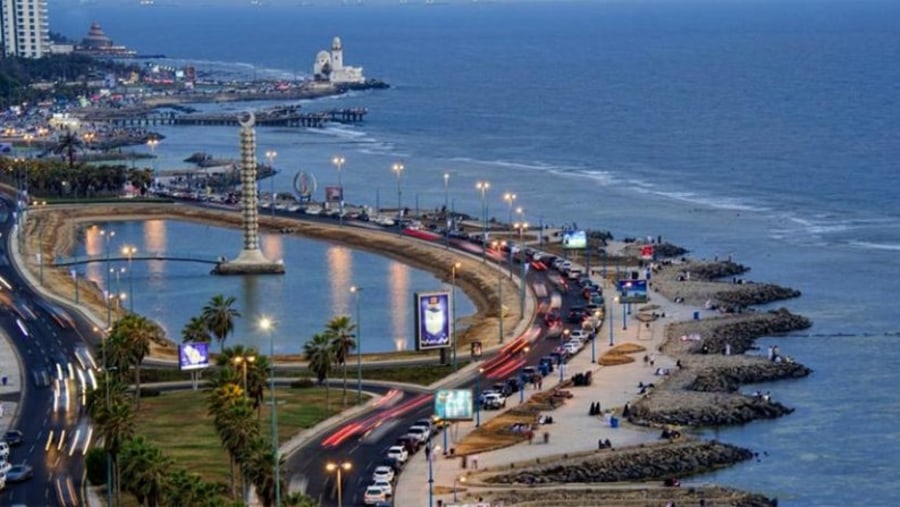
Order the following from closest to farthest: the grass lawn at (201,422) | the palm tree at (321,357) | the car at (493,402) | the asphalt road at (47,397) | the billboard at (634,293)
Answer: the asphalt road at (47,397) < the grass lawn at (201,422) < the car at (493,402) < the palm tree at (321,357) < the billboard at (634,293)

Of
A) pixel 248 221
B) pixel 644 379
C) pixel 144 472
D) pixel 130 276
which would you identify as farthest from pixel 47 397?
pixel 248 221

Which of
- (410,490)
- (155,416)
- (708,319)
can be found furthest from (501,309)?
(410,490)

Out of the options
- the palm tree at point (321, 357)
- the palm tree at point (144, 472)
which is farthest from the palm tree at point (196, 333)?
the palm tree at point (144, 472)

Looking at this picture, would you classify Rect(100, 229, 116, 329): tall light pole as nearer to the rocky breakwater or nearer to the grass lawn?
the grass lawn

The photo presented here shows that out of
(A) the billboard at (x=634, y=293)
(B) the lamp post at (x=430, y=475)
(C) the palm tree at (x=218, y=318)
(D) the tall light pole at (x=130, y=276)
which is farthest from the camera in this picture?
(D) the tall light pole at (x=130, y=276)

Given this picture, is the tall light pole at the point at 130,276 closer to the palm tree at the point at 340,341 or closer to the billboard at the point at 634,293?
the billboard at the point at 634,293

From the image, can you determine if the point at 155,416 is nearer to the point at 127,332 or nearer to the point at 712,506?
the point at 127,332
